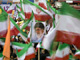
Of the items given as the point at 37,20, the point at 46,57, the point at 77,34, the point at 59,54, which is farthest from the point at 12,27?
the point at 77,34

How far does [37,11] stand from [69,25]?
2141 mm

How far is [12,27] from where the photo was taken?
7406mm

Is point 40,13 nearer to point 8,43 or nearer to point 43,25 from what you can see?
point 43,25

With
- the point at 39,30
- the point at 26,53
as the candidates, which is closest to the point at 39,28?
the point at 39,30

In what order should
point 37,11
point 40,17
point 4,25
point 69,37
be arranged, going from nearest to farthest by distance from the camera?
1. point 69,37
2. point 4,25
3. point 37,11
4. point 40,17

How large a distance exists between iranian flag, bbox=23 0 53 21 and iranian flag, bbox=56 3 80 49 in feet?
6.07

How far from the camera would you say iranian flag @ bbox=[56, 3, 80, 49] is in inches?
211

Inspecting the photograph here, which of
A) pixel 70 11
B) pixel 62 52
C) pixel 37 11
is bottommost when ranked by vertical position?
pixel 62 52

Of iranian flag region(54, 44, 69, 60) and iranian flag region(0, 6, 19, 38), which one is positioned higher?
iranian flag region(0, 6, 19, 38)

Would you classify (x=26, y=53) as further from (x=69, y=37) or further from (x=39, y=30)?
(x=69, y=37)

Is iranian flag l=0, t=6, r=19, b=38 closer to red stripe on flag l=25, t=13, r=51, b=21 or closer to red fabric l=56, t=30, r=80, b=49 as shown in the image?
red stripe on flag l=25, t=13, r=51, b=21

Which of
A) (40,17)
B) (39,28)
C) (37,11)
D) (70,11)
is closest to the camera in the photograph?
(70,11)

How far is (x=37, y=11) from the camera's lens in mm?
7445

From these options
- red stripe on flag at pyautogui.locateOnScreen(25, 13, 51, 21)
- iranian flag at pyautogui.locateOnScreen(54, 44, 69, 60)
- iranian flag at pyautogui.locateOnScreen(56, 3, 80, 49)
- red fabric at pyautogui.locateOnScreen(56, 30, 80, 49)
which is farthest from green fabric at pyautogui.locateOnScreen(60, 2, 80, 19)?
red stripe on flag at pyautogui.locateOnScreen(25, 13, 51, 21)
